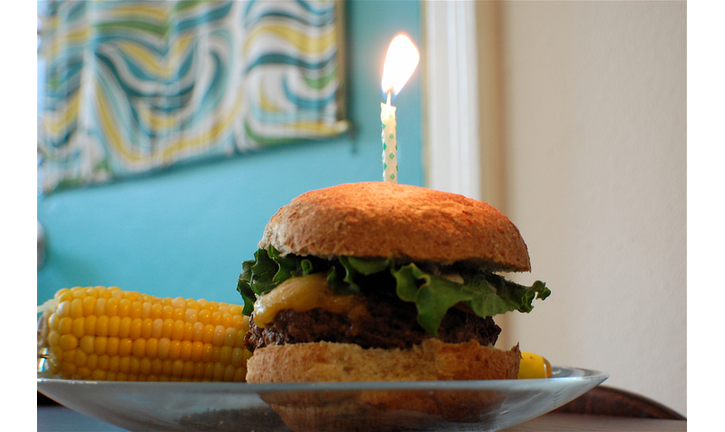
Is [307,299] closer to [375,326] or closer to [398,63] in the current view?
[375,326]

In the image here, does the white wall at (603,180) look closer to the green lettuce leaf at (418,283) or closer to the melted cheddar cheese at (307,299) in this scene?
the green lettuce leaf at (418,283)

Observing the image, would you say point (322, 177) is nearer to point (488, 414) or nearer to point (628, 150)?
point (628, 150)

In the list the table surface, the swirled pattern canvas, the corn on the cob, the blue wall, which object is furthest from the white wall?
the corn on the cob

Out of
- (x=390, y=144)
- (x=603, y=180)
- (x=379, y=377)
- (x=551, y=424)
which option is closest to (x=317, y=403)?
(x=379, y=377)

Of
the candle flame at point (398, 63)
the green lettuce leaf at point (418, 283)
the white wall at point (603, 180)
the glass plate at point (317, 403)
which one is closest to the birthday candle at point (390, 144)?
the candle flame at point (398, 63)

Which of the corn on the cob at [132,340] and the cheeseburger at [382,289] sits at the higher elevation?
the cheeseburger at [382,289]

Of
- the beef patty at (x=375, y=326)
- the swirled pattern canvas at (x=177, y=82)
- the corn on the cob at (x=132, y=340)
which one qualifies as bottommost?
the corn on the cob at (x=132, y=340)

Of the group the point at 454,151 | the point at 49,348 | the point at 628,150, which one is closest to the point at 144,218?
the point at 454,151
